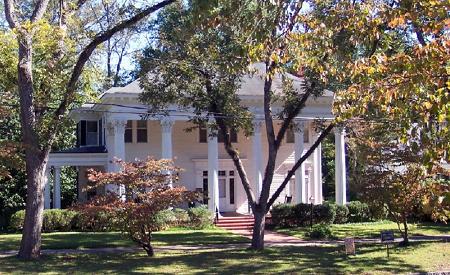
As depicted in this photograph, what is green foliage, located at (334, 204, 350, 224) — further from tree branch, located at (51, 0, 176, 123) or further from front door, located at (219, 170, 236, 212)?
tree branch, located at (51, 0, 176, 123)

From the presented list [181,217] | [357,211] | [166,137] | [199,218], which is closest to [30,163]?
[181,217]

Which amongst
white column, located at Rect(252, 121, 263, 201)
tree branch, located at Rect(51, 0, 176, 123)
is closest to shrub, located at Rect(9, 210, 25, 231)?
white column, located at Rect(252, 121, 263, 201)

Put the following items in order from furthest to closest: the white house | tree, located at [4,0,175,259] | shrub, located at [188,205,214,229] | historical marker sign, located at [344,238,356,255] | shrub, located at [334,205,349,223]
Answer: shrub, located at [334,205,349,223] < the white house < shrub, located at [188,205,214,229] < historical marker sign, located at [344,238,356,255] < tree, located at [4,0,175,259]

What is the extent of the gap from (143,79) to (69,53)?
2986mm

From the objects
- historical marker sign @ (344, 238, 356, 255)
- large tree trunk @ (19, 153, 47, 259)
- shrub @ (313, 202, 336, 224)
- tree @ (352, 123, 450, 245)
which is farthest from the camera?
shrub @ (313, 202, 336, 224)

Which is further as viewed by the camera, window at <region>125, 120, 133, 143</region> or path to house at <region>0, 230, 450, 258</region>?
window at <region>125, 120, 133, 143</region>

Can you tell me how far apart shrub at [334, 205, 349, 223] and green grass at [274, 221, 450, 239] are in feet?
2.85

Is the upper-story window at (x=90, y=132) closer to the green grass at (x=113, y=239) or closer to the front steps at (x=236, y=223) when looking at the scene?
the front steps at (x=236, y=223)

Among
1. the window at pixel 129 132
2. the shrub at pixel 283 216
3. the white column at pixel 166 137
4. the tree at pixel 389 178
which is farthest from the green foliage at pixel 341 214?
the window at pixel 129 132

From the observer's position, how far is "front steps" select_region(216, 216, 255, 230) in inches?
1220

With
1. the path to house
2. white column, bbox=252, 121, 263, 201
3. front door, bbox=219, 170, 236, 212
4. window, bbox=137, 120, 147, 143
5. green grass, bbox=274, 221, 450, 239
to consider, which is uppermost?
window, bbox=137, 120, 147, 143

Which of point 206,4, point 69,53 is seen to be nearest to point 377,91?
point 206,4

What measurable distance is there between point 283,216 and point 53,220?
11.3 meters

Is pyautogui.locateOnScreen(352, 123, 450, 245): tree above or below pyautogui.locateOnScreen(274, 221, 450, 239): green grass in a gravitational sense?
above
